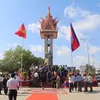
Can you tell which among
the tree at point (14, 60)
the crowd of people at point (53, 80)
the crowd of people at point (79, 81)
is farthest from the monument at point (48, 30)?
the crowd of people at point (79, 81)

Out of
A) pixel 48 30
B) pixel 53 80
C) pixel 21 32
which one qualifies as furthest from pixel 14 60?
pixel 53 80

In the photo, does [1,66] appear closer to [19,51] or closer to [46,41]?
[19,51]

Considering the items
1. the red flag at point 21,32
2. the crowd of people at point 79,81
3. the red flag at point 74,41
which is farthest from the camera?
the red flag at point 21,32

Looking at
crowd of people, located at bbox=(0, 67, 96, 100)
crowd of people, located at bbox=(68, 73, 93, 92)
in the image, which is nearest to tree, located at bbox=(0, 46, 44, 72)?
crowd of people, located at bbox=(0, 67, 96, 100)

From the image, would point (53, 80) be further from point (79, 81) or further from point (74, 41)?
point (79, 81)

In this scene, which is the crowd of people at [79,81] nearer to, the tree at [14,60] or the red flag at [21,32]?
the red flag at [21,32]

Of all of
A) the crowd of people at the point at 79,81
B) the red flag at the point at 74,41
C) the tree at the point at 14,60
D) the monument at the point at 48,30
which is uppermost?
the monument at the point at 48,30

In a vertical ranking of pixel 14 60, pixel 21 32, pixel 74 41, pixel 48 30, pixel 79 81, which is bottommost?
pixel 79 81

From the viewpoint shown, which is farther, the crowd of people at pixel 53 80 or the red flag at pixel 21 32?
the red flag at pixel 21 32

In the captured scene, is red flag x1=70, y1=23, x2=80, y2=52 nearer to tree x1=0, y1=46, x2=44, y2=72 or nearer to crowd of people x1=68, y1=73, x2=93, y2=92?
crowd of people x1=68, y1=73, x2=93, y2=92

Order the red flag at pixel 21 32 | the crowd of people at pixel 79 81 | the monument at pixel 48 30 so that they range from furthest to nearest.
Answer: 1. the monument at pixel 48 30
2. the red flag at pixel 21 32
3. the crowd of people at pixel 79 81

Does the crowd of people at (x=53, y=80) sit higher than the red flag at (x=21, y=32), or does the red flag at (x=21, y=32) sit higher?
the red flag at (x=21, y=32)

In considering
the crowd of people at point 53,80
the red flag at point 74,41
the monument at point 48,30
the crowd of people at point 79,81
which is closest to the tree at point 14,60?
the monument at point 48,30

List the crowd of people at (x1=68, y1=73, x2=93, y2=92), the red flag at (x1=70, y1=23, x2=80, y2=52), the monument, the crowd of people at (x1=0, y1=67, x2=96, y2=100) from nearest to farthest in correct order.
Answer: the crowd of people at (x1=0, y1=67, x2=96, y2=100) < the crowd of people at (x1=68, y1=73, x2=93, y2=92) < the red flag at (x1=70, y1=23, x2=80, y2=52) < the monument
